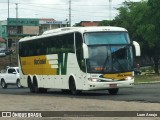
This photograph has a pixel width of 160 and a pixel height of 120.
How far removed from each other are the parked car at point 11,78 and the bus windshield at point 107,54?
65.7 feet

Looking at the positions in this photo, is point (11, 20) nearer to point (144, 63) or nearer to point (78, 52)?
point (144, 63)

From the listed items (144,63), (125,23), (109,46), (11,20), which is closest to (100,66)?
(109,46)

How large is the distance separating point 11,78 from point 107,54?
22.2 m

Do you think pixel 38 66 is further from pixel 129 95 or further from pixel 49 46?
pixel 129 95

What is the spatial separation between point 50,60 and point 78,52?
169 inches

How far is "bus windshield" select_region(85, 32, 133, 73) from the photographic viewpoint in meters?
27.5

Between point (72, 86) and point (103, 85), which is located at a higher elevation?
point (103, 85)

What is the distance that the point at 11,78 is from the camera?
48.5 meters

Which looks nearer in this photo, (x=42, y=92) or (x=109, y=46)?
(x=109, y=46)

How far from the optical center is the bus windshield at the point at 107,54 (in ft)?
90.4

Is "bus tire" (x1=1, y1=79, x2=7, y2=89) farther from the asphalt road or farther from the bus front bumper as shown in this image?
the bus front bumper

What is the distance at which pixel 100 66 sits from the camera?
27531mm

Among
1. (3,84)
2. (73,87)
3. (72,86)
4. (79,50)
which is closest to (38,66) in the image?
(72,86)

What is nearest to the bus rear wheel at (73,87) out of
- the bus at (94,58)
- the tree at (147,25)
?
the bus at (94,58)
